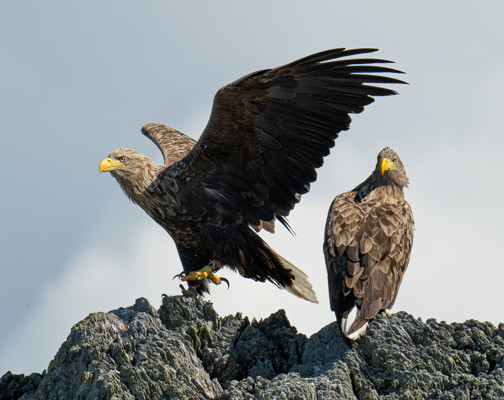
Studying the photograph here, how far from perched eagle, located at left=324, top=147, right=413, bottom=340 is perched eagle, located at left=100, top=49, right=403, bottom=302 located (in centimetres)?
67

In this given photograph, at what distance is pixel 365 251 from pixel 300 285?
1785 millimetres

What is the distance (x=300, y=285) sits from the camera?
8953 millimetres

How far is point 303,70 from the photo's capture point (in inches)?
312

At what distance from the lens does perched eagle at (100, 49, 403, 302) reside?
26.1 feet

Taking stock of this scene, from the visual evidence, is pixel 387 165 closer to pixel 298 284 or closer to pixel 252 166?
pixel 252 166

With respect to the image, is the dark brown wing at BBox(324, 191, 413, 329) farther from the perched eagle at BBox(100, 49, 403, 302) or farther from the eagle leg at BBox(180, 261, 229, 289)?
the eagle leg at BBox(180, 261, 229, 289)

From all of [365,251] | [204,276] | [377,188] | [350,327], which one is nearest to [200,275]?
[204,276]

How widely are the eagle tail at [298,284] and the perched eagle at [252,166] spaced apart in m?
0.01

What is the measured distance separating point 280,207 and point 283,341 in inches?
85.4

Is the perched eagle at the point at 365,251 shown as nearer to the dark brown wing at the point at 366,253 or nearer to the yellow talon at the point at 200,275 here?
the dark brown wing at the point at 366,253

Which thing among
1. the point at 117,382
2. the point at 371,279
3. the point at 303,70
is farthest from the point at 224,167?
the point at 117,382

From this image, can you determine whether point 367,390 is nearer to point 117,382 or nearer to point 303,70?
point 117,382

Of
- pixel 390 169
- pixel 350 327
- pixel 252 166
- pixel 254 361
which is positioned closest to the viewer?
pixel 350 327

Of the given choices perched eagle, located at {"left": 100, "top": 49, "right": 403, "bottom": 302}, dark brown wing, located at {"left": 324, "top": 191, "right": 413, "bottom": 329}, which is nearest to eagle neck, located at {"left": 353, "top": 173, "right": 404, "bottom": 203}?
dark brown wing, located at {"left": 324, "top": 191, "right": 413, "bottom": 329}
